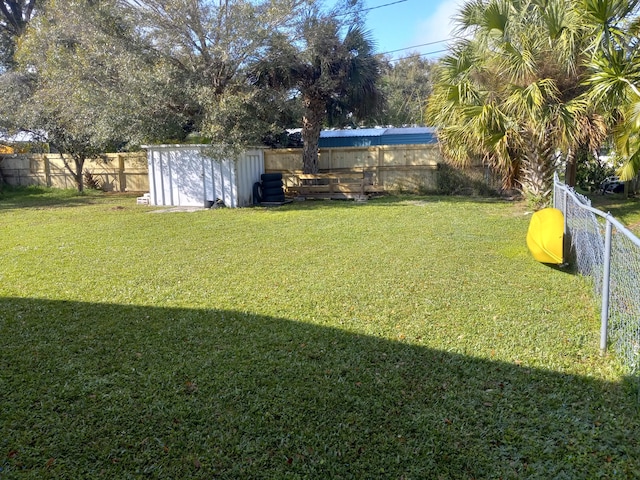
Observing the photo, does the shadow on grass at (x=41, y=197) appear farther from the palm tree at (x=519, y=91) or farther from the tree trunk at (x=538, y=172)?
the tree trunk at (x=538, y=172)

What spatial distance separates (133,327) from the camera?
13.4 ft

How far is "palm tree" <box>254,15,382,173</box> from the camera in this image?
12.5m

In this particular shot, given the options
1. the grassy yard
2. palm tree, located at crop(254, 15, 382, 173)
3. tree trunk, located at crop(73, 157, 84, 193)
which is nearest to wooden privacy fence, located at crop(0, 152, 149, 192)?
tree trunk, located at crop(73, 157, 84, 193)

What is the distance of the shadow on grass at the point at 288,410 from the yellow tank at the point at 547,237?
9.79ft

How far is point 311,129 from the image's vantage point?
47.3ft

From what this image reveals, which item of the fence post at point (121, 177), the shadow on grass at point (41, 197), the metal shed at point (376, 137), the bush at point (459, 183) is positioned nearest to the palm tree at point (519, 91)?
the bush at point (459, 183)

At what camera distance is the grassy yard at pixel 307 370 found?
2383 mm

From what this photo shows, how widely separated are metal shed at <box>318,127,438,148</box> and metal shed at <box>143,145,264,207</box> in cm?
641

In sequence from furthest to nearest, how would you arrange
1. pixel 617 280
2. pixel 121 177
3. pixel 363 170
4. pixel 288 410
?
1. pixel 121 177
2. pixel 363 170
3. pixel 617 280
4. pixel 288 410

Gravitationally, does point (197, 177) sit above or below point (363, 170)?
below

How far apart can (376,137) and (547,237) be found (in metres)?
13.4

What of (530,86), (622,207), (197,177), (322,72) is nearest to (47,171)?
(197,177)

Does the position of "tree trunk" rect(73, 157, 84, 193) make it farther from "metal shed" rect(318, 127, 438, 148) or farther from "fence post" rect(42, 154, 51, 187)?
"metal shed" rect(318, 127, 438, 148)

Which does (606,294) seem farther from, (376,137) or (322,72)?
(376,137)
